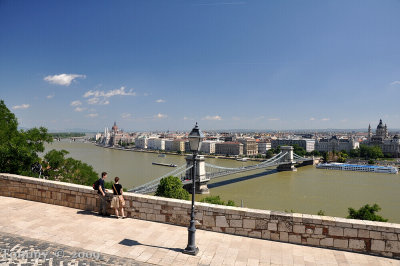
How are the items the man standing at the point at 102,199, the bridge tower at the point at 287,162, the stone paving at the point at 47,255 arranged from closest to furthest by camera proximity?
the stone paving at the point at 47,255 → the man standing at the point at 102,199 → the bridge tower at the point at 287,162

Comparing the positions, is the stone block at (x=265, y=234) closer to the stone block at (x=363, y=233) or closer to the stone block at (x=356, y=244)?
the stone block at (x=356, y=244)

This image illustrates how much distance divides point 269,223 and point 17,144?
30.6 ft

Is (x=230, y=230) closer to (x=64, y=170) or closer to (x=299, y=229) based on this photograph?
(x=299, y=229)

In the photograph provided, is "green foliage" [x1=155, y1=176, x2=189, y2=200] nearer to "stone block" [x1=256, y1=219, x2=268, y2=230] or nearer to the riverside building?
"stone block" [x1=256, y1=219, x2=268, y2=230]

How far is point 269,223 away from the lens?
11.8 ft

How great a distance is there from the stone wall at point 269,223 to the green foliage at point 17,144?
378cm

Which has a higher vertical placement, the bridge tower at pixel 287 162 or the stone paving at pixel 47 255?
the stone paving at pixel 47 255

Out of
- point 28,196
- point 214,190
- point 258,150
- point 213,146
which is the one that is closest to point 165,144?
point 213,146

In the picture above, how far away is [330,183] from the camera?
95.6ft

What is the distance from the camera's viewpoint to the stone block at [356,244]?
A: 3260 mm

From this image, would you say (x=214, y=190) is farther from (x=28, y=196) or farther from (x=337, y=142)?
(x=337, y=142)

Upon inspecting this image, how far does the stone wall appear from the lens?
3.21 metres

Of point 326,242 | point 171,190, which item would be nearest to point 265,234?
point 326,242

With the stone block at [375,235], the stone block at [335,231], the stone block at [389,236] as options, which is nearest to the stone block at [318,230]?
the stone block at [335,231]
